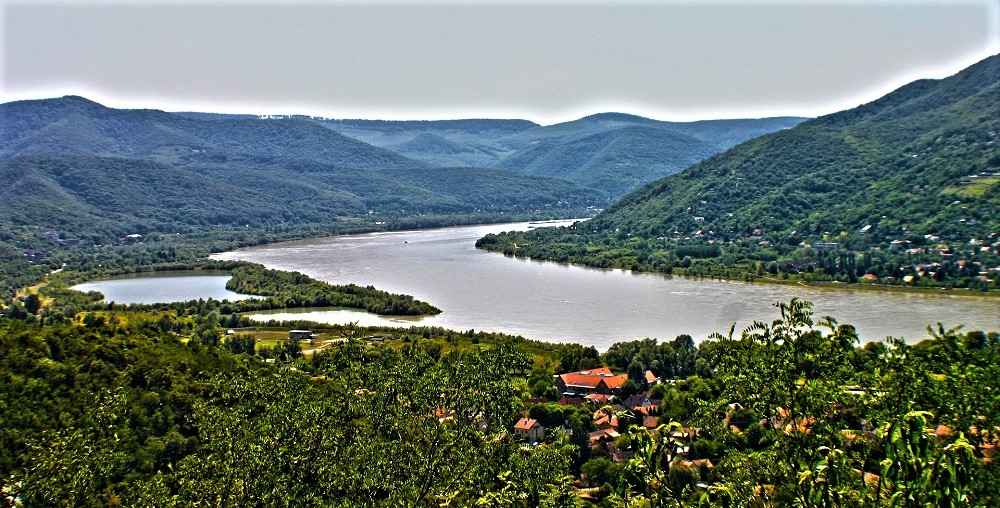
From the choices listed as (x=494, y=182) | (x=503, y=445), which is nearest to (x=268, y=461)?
(x=503, y=445)

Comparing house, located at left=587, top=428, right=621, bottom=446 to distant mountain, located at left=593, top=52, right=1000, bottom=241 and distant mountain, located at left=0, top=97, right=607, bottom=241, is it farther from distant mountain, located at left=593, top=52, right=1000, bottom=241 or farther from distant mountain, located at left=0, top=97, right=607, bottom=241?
distant mountain, located at left=0, top=97, right=607, bottom=241

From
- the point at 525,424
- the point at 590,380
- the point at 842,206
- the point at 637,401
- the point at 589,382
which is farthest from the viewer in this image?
the point at 842,206

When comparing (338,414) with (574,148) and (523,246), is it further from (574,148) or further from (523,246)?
(574,148)

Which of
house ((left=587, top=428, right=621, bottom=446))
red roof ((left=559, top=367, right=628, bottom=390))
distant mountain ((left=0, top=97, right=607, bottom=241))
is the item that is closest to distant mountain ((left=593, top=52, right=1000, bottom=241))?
red roof ((left=559, top=367, right=628, bottom=390))

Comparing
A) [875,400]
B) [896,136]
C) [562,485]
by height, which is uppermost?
[896,136]

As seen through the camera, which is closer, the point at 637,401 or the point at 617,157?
the point at 637,401

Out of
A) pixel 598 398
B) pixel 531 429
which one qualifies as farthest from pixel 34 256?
pixel 531 429

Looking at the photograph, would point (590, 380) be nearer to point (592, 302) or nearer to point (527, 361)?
point (527, 361)
